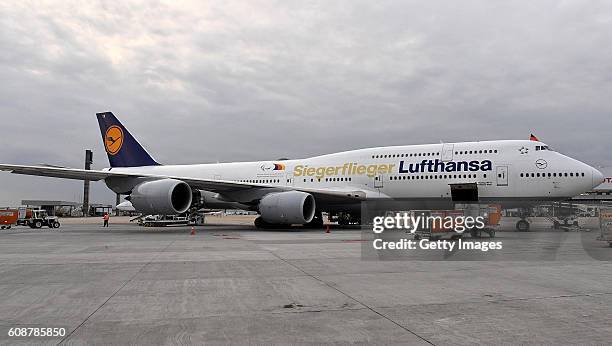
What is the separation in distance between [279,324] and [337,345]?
2.94 ft

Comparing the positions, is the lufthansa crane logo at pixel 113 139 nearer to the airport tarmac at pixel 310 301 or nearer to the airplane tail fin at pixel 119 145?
the airplane tail fin at pixel 119 145

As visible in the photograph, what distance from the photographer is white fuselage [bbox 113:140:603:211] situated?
19156 millimetres

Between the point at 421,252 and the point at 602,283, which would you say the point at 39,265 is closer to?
the point at 421,252

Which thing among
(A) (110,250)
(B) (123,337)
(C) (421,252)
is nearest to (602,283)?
(C) (421,252)

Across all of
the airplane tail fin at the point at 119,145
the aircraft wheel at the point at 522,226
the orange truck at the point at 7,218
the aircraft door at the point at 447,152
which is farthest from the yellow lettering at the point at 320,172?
the orange truck at the point at 7,218

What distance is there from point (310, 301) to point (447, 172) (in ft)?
52.6

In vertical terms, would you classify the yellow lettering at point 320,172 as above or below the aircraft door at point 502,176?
above

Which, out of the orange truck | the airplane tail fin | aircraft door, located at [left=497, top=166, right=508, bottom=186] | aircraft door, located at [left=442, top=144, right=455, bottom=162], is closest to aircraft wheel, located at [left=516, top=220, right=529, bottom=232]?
aircraft door, located at [left=497, top=166, right=508, bottom=186]

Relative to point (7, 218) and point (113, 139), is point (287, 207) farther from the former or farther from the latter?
point (7, 218)

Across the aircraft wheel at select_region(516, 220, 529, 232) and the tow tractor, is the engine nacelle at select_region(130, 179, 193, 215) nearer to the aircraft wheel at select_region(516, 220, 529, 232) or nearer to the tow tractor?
the tow tractor

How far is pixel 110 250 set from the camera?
12.7 m

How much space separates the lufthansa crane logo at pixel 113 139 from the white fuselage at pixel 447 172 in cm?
1163

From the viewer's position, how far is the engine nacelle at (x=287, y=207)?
20.6 m

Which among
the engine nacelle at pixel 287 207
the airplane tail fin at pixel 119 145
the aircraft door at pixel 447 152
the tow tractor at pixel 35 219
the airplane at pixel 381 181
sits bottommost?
the tow tractor at pixel 35 219
